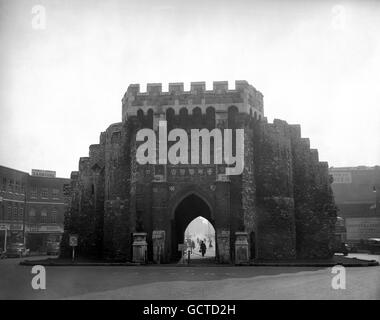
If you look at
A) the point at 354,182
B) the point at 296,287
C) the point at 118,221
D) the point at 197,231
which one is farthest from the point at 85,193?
the point at 197,231

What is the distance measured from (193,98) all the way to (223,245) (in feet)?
29.3

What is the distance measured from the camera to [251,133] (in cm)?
3044

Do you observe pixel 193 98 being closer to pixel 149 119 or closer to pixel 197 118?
pixel 197 118

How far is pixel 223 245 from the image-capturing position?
27.2 m

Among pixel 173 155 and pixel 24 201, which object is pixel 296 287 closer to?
pixel 173 155

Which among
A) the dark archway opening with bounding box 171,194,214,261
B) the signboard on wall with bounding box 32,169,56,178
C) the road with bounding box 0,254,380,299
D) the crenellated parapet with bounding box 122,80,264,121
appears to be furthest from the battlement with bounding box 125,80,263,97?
the signboard on wall with bounding box 32,169,56,178

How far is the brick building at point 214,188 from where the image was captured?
92.7 ft

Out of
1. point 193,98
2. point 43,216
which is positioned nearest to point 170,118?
point 193,98

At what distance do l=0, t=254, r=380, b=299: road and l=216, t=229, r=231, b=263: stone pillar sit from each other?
4829 mm

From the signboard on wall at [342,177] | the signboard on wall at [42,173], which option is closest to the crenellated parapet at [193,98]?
the signboard on wall at [342,177]

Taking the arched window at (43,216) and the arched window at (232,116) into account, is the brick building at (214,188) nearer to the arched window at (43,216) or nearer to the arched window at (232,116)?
the arched window at (232,116)

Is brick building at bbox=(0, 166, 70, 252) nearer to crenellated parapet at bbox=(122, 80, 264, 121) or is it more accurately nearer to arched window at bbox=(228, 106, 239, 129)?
crenellated parapet at bbox=(122, 80, 264, 121)

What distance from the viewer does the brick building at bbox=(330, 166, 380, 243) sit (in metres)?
59.3

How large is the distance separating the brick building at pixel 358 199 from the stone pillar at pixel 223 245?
36.5 meters
